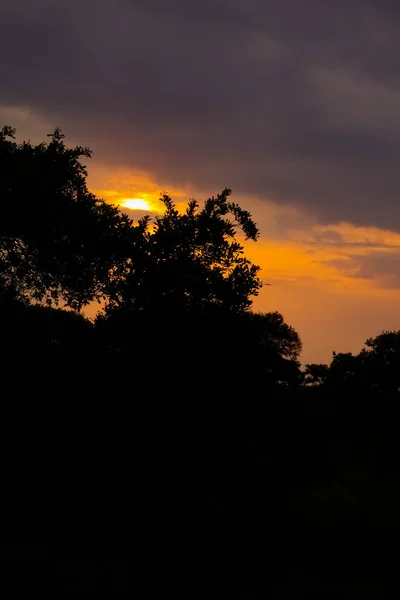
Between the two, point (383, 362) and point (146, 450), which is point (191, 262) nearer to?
point (146, 450)

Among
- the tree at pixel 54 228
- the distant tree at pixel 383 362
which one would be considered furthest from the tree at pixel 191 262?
the distant tree at pixel 383 362

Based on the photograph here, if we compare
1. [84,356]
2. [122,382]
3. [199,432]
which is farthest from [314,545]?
[84,356]

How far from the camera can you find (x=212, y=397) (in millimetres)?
22703

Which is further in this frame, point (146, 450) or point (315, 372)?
point (315, 372)

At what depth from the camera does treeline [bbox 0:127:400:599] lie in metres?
19.5

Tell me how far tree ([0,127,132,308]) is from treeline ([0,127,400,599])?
0.08 meters

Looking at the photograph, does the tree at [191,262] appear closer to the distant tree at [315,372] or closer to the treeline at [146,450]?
the treeline at [146,450]

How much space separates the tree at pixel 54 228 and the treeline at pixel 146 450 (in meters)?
0.08

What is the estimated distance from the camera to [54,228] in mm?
27609

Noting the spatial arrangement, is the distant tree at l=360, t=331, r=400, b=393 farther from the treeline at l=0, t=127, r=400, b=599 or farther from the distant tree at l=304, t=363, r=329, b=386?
the treeline at l=0, t=127, r=400, b=599

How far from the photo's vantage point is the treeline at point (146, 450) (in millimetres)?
19547

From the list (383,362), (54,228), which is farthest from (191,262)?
(383,362)

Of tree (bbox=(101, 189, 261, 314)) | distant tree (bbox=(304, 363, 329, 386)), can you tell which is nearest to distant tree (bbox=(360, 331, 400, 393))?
distant tree (bbox=(304, 363, 329, 386))

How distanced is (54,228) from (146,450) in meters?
10.7
